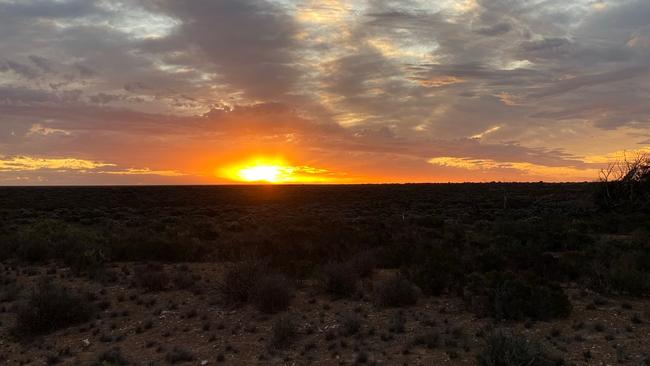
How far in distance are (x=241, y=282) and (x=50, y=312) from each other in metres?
4.51

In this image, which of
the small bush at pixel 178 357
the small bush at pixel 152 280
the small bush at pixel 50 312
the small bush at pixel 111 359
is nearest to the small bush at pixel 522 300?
the small bush at pixel 178 357

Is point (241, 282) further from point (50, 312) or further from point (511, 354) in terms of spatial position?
point (511, 354)

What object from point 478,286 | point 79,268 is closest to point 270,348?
point 478,286

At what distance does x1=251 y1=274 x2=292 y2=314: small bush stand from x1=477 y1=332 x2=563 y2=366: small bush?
5434mm

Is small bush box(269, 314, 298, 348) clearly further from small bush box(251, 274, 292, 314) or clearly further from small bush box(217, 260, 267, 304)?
small bush box(217, 260, 267, 304)

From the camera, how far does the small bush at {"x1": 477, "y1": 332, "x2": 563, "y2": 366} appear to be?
25.2ft

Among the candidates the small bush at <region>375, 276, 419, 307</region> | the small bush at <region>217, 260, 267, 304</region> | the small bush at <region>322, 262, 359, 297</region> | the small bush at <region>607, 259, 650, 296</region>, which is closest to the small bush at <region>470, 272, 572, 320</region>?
the small bush at <region>375, 276, 419, 307</region>

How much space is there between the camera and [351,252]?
61.7ft

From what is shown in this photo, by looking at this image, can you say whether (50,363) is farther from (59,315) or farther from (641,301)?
(641,301)

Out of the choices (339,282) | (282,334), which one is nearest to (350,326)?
(282,334)

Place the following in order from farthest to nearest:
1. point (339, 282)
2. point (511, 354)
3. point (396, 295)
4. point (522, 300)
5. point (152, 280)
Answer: point (152, 280) < point (339, 282) < point (396, 295) < point (522, 300) < point (511, 354)

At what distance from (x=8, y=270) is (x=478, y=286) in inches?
639

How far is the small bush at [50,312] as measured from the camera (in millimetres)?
11305

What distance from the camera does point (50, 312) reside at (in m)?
11.6
